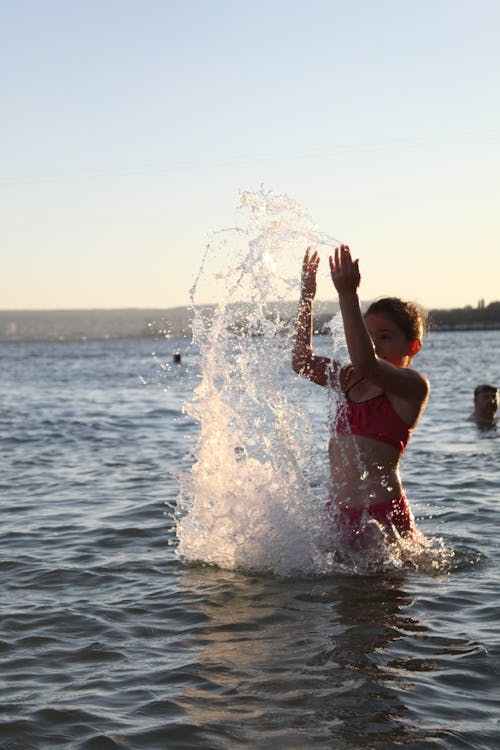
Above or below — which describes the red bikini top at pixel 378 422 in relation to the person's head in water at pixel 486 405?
above

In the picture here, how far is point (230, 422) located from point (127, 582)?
1.42 meters

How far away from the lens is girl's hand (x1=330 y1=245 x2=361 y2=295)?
5.15 m

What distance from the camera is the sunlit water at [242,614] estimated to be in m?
4.33

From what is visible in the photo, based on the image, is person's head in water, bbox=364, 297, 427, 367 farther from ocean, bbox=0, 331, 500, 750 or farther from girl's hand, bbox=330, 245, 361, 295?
ocean, bbox=0, 331, 500, 750

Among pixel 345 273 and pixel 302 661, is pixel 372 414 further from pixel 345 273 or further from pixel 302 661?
pixel 302 661

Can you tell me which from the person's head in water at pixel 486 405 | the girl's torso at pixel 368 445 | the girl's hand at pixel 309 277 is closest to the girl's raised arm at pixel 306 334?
the girl's hand at pixel 309 277

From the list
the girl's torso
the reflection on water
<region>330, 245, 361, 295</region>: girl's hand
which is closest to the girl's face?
the girl's torso

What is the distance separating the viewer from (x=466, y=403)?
24.3m

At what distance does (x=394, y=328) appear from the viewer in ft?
19.5

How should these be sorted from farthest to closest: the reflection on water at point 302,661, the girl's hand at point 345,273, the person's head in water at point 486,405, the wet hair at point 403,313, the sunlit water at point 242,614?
the person's head in water at point 486,405 < the wet hair at point 403,313 < the girl's hand at point 345,273 < the sunlit water at point 242,614 < the reflection on water at point 302,661

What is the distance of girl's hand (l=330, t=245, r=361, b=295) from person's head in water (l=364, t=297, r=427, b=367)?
81 cm

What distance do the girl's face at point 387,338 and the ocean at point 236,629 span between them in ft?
4.08

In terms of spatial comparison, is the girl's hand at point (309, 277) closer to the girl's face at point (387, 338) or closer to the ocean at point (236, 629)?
the girl's face at point (387, 338)

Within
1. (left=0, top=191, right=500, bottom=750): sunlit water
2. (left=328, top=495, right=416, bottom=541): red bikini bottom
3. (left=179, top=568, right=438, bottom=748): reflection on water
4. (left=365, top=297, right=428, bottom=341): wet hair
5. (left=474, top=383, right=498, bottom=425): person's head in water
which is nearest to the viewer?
(left=179, top=568, right=438, bottom=748): reflection on water
